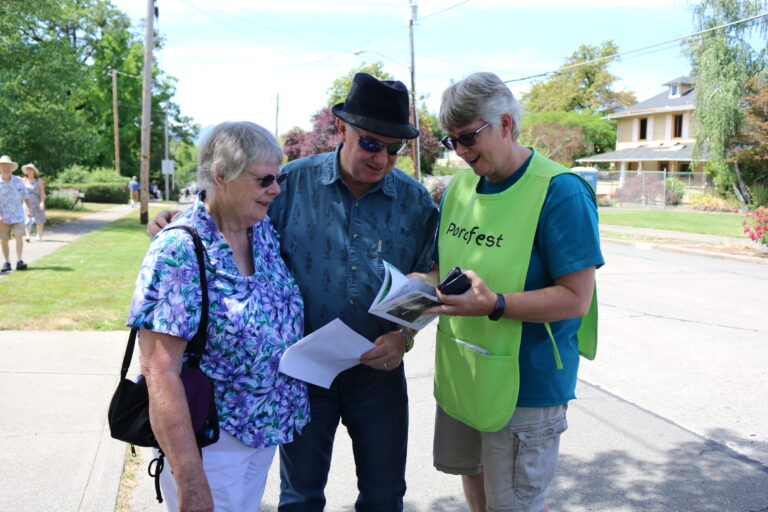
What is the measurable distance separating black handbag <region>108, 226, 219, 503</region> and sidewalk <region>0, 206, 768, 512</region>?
5.48ft

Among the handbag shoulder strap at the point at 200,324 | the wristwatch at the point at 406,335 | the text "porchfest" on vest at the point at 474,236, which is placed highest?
the text "porchfest" on vest at the point at 474,236

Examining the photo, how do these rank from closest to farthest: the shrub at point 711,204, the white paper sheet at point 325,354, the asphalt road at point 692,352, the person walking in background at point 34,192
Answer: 1. the white paper sheet at point 325,354
2. the asphalt road at point 692,352
3. the person walking in background at point 34,192
4. the shrub at point 711,204

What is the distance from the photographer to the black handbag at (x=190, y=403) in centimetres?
204

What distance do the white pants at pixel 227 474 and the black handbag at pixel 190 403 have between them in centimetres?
8

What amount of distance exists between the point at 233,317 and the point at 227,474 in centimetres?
55

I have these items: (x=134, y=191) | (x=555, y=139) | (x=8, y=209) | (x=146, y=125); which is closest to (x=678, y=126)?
(x=555, y=139)

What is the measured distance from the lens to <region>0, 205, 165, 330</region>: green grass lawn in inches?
288

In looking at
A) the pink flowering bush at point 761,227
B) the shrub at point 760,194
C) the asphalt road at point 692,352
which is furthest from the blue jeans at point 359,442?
the shrub at point 760,194

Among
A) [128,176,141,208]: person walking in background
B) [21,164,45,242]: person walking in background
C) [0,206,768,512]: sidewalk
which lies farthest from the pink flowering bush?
[128,176,141,208]: person walking in background

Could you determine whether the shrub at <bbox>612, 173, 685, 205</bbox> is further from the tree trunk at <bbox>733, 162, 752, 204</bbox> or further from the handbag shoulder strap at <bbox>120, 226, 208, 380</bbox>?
the handbag shoulder strap at <bbox>120, 226, 208, 380</bbox>

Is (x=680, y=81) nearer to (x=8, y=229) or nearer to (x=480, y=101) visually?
(x=8, y=229)

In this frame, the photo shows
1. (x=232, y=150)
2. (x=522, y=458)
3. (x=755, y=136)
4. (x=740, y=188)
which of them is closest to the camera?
(x=232, y=150)

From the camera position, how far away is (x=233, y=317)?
2102mm

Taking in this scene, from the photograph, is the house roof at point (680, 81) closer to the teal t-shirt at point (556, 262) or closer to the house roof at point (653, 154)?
the house roof at point (653, 154)
